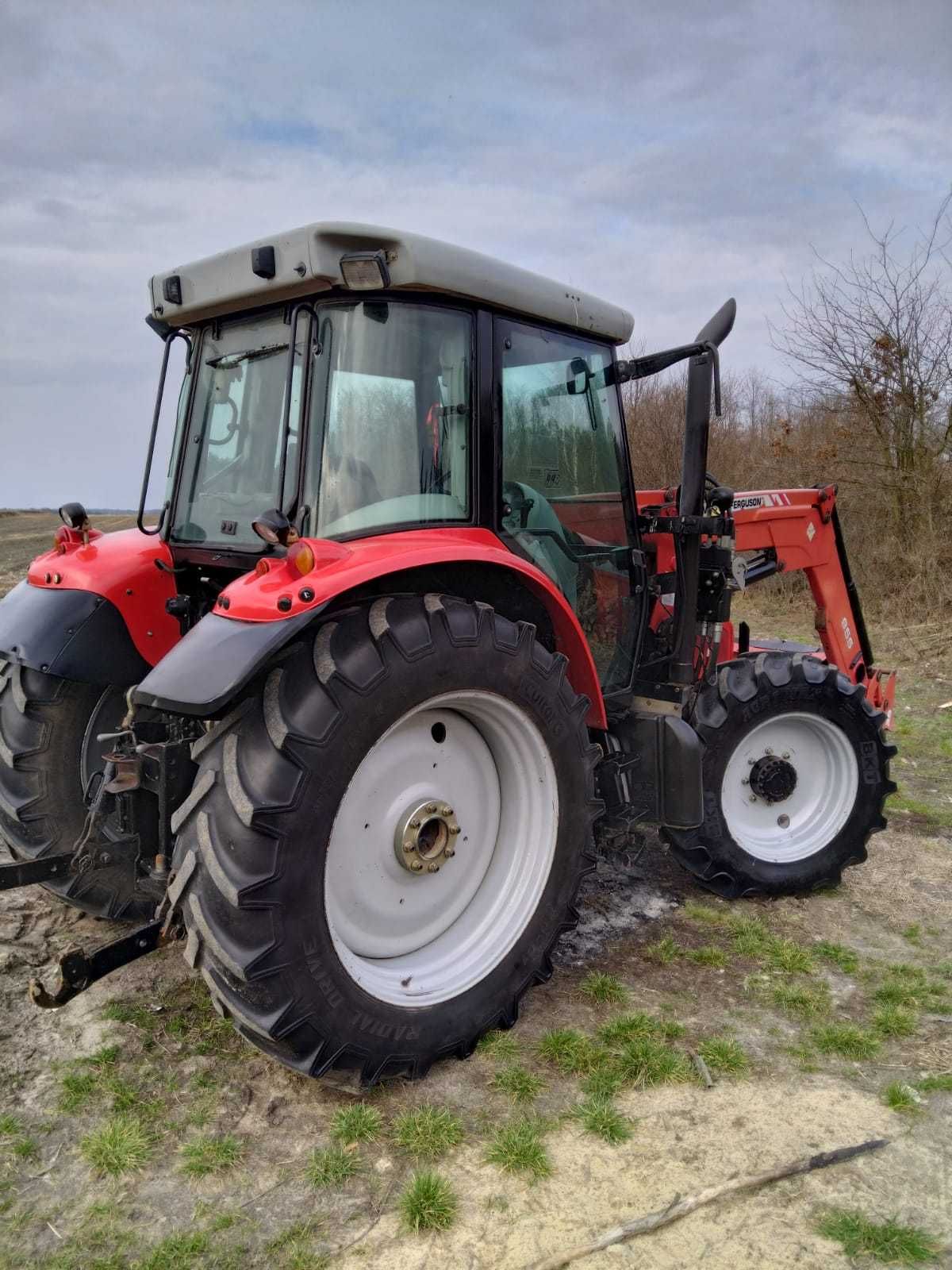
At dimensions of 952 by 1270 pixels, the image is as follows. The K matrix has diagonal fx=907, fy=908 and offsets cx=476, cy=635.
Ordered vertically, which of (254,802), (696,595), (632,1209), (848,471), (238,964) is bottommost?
(632,1209)

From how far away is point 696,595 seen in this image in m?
3.70

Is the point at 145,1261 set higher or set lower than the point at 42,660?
lower

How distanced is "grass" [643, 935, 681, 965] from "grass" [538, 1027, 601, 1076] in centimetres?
Answer: 61

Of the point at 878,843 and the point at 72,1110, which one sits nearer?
the point at 72,1110

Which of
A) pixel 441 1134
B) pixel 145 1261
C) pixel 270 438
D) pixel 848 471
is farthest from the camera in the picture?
pixel 848 471

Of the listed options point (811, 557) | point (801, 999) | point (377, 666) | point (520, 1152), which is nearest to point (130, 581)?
point (377, 666)

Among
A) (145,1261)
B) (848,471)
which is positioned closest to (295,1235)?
(145,1261)

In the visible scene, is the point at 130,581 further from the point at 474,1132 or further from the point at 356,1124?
the point at 474,1132

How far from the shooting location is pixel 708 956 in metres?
3.33

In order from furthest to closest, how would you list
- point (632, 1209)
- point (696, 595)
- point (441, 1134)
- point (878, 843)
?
point (878, 843) < point (696, 595) < point (441, 1134) < point (632, 1209)

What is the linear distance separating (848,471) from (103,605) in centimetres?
1014

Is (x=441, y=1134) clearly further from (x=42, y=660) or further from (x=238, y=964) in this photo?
(x=42, y=660)

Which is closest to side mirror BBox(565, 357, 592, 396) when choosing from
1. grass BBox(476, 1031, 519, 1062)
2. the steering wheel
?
the steering wheel

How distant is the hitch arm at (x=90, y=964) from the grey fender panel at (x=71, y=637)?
3.09ft
